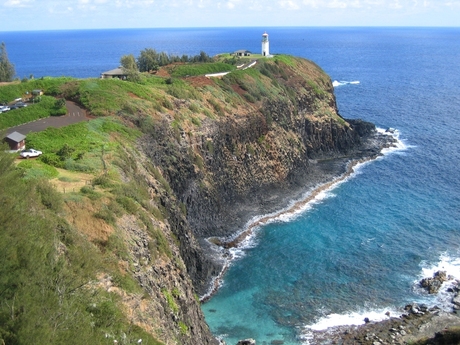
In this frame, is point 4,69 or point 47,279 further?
point 4,69

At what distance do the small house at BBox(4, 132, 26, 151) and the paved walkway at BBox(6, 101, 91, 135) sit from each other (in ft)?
16.1

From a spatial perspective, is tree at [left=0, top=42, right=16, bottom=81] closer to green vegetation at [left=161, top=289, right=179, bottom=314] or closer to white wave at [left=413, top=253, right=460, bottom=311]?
green vegetation at [left=161, top=289, right=179, bottom=314]

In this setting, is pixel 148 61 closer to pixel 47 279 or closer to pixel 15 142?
pixel 15 142

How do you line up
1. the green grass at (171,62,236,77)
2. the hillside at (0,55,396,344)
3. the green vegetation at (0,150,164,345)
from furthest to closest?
the green grass at (171,62,236,77)
the hillside at (0,55,396,344)
the green vegetation at (0,150,164,345)

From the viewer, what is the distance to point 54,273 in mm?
21875

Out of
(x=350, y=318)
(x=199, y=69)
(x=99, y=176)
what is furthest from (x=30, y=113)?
(x=350, y=318)

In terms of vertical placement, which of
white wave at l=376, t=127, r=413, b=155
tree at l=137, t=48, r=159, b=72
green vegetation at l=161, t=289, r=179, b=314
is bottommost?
white wave at l=376, t=127, r=413, b=155

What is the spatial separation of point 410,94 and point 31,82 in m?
113

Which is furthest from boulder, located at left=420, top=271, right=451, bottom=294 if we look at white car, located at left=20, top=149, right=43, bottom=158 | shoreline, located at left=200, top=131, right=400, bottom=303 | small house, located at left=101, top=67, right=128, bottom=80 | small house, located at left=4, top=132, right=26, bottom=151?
small house, located at left=101, top=67, right=128, bottom=80

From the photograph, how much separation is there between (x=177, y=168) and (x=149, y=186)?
11312mm

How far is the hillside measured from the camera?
21609 millimetres

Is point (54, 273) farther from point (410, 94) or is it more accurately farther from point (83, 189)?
point (410, 94)

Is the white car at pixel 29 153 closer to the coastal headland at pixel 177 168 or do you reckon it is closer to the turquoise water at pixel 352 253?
the coastal headland at pixel 177 168

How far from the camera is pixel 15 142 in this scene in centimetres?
4422
